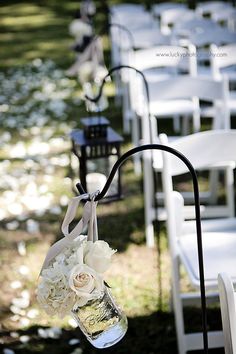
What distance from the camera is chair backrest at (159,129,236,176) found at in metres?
3.30

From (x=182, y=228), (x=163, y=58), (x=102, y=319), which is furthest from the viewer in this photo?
(x=163, y=58)

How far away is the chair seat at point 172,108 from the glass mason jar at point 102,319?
141 inches

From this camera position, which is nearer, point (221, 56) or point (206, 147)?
point (206, 147)

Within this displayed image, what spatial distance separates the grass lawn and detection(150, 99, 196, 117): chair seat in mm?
681

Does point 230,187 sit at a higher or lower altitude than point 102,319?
higher

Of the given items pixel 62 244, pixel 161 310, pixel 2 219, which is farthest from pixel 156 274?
pixel 62 244

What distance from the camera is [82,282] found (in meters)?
1.94

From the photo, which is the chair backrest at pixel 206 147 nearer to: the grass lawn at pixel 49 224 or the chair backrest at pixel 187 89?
the grass lawn at pixel 49 224

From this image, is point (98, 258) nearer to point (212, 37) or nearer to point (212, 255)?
point (212, 255)

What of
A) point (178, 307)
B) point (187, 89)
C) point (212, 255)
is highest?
point (187, 89)

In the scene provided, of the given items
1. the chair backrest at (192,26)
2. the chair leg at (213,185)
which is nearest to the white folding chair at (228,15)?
the chair backrest at (192,26)

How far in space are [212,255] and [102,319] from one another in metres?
1.15

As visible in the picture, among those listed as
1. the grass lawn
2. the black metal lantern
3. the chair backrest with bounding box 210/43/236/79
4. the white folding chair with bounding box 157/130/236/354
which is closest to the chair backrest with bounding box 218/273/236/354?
the white folding chair with bounding box 157/130/236/354

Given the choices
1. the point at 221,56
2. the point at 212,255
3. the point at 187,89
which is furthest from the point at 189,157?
the point at 221,56
